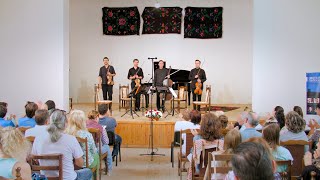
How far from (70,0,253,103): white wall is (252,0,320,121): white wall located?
14.9ft

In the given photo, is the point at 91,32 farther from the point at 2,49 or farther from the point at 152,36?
the point at 2,49

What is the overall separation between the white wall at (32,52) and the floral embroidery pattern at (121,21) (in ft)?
14.8

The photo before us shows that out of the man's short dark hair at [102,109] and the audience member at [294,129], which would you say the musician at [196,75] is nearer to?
the man's short dark hair at [102,109]

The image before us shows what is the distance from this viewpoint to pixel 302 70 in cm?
902

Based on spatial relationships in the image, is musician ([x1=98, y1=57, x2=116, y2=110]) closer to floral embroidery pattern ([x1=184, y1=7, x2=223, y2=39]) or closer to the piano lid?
the piano lid

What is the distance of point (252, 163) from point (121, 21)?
12.4 metres

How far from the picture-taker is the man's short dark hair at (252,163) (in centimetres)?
185

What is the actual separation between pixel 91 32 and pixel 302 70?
24.6ft

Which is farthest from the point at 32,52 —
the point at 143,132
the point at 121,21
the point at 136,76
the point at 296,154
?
the point at 296,154

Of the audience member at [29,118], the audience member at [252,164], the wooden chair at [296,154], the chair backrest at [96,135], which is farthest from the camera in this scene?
the audience member at [29,118]

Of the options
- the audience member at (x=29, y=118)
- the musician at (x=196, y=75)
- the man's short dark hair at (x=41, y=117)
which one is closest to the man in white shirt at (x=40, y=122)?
the man's short dark hair at (x=41, y=117)

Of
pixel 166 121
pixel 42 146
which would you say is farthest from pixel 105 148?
pixel 166 121

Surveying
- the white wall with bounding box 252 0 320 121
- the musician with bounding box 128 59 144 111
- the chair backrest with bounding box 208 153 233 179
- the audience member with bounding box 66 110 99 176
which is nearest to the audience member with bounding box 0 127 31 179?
the chair backrest with bounding box 208 153 233 179

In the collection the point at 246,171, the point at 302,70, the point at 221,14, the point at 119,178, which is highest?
the point at 221,14
